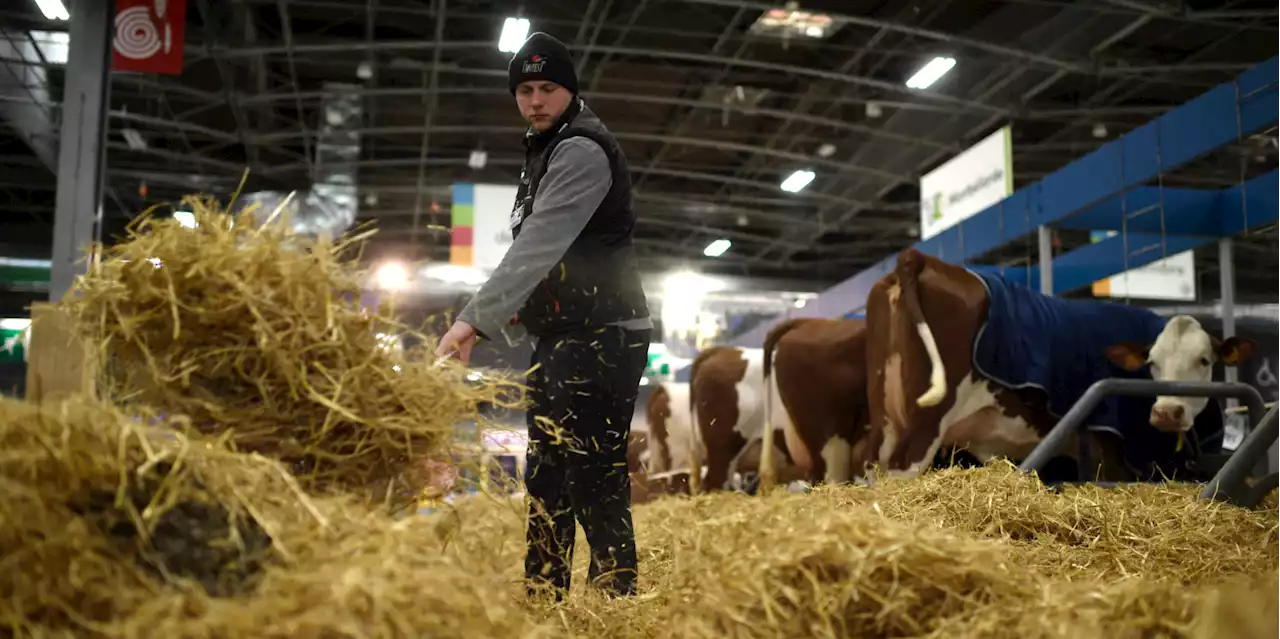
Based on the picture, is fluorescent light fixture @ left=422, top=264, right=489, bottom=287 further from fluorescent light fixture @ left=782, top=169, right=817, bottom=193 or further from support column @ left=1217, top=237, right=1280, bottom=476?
support column @ left=1217, top=237, right=1280, bottom=476

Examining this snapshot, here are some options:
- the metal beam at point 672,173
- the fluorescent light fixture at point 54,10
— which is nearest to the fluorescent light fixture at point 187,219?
the fluorescent light fixture at point 54,10

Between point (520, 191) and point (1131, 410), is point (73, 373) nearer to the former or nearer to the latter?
point (520, 191)

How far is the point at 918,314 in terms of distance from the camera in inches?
172

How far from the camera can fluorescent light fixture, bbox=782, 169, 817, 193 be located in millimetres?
12234

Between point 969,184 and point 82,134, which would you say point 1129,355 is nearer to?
point 969,184

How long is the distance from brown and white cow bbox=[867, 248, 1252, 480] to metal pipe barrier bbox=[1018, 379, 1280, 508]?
1.68ft

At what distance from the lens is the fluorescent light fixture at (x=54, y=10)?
5457 millimetres

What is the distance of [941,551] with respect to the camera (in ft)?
4.19

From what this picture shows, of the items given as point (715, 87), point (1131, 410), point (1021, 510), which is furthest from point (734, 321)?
point (1021, 510)

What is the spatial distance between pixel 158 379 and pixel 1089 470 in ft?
11.6

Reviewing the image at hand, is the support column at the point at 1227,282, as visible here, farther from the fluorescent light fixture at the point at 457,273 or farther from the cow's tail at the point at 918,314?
the fluorescent light fixture at the point at 457,273

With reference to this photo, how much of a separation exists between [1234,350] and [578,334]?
11.0 ft

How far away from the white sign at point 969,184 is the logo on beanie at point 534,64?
6.47 metres

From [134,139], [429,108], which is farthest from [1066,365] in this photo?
[134,139]
